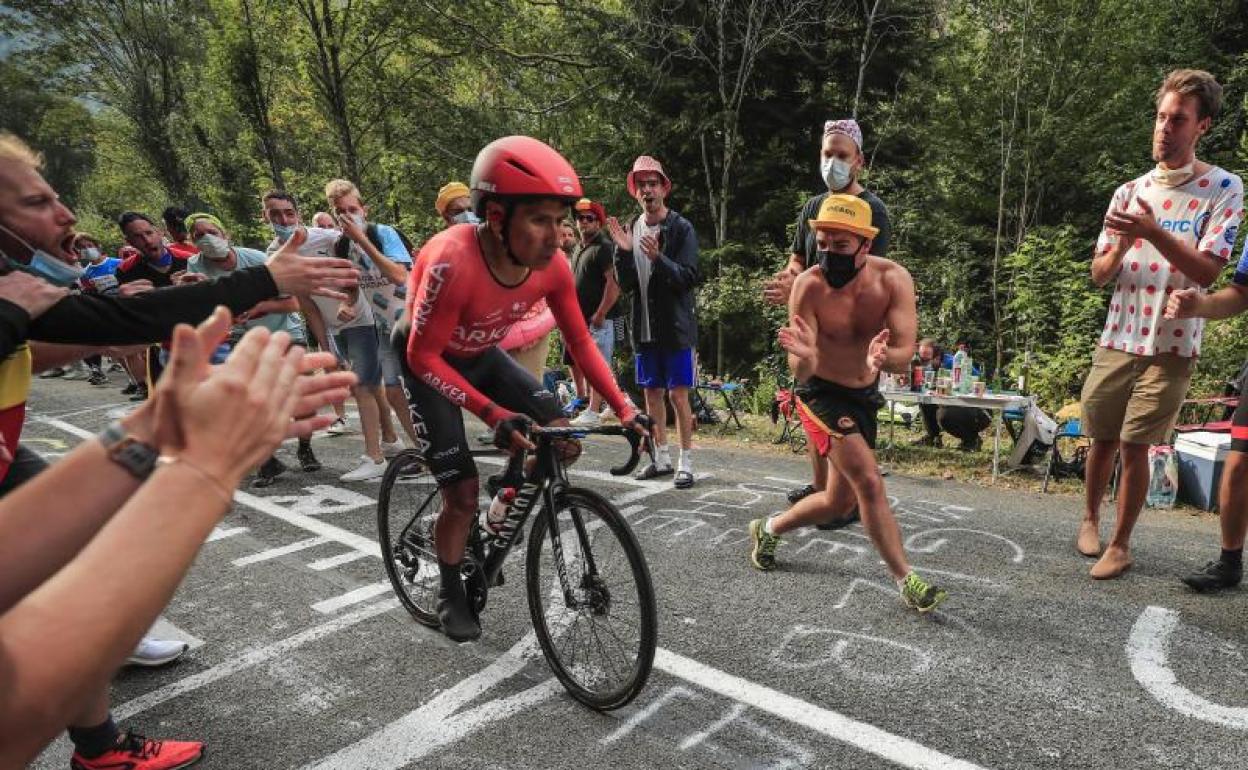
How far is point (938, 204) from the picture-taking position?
14914 millimetres

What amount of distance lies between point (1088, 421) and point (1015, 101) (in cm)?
1185

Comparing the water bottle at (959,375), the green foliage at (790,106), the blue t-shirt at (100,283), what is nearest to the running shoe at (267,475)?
the blue t-shirt at (100,283)

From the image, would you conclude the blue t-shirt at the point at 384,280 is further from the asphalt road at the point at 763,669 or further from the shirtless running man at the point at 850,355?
→ the shirtless running man at the point at 850,355

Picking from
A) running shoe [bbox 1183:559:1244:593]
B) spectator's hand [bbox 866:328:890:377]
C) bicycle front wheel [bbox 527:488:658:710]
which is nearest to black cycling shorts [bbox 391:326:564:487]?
bicycle front wheel [bbox 527:488:658:710]

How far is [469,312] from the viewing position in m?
3.02

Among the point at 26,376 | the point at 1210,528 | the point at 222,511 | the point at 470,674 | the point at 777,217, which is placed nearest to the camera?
the point at 222,511

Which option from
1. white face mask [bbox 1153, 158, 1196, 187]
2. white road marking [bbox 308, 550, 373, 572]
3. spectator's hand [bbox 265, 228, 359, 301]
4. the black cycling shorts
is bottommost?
white road marking [bbox 308, 550, 373, 572]

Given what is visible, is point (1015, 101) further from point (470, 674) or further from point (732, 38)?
point (470, 674)

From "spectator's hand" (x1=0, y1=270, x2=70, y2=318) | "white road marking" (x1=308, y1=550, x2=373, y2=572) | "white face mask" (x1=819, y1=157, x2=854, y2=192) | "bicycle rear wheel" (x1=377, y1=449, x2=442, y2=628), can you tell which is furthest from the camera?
"white face mask" (x1=819, y1=157, x2=854, y2=192)

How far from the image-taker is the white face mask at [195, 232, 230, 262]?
206 inches

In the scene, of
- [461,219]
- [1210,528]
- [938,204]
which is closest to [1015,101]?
[938,204]

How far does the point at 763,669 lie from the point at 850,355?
1723 millimetres

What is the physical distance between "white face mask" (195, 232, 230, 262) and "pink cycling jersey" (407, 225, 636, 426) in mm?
3193

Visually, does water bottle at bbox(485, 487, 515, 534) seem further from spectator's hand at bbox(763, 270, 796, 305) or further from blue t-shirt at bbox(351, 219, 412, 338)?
blue t-shirt at bbox(351, 219, 412, 338)
